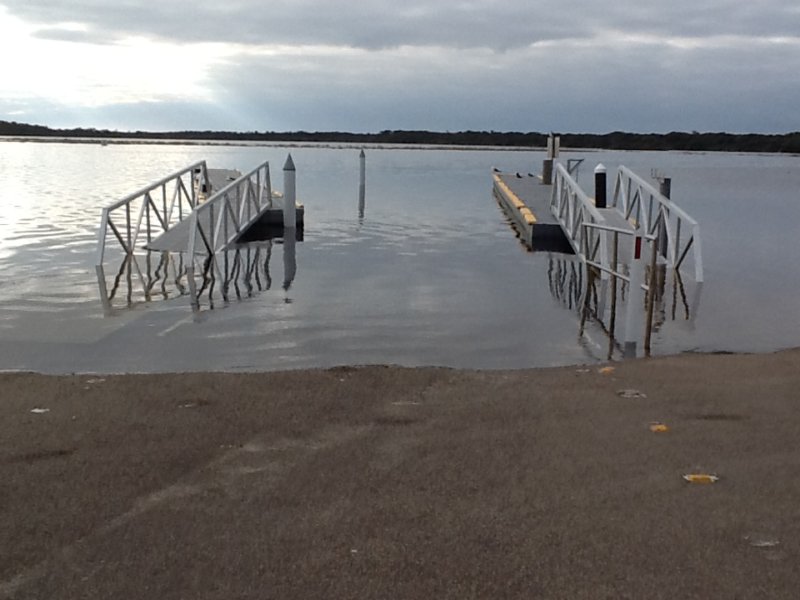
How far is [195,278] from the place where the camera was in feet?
44.6

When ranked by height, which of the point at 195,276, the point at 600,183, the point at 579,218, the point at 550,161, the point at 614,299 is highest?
the point at 550,161

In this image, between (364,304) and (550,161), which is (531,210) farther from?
(364,304)

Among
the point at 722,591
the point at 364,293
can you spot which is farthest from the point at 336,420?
the point at 364,293

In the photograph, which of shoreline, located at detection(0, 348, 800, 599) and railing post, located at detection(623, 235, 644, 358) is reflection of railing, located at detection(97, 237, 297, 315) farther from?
railing post, located at detection(623, 235, 644, 358)

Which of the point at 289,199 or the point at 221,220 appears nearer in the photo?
the point at 221,220

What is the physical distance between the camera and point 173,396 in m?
6.39

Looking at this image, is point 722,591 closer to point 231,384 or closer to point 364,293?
point 231,384

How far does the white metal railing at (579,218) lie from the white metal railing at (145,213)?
8.08 meters

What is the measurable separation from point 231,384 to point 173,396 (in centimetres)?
54

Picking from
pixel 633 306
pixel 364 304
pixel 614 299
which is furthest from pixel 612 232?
pixel 633 306

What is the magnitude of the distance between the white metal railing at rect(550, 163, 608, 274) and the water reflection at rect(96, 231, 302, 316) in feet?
17.0

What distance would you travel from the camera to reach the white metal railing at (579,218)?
1437 centimetres

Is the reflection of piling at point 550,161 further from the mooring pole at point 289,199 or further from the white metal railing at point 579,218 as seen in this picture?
the mooring pole at point 289,199

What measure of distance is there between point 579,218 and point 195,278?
314 inches
